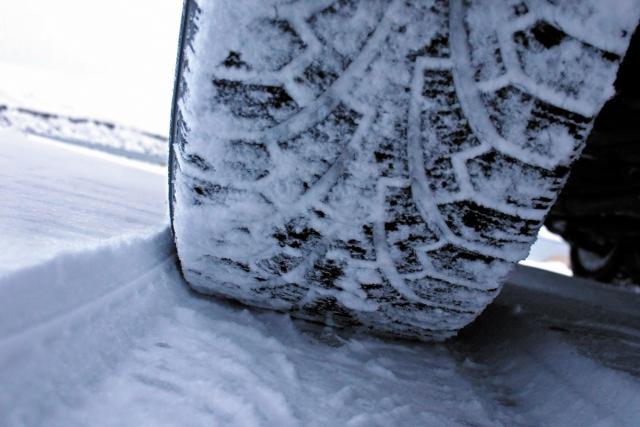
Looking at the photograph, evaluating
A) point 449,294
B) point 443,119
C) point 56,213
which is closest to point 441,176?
point 443,119

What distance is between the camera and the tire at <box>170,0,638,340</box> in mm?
393

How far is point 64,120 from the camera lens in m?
3.60

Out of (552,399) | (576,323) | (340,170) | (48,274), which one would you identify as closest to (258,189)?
(340,170)

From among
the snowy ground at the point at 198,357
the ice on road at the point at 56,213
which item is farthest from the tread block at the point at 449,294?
the ice on road at the point at 56,213

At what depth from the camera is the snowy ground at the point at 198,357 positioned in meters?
0.37

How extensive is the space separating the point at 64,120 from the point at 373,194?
389 centimetres

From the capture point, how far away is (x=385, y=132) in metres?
0.44

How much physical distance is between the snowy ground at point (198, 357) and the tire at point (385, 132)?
10 cm

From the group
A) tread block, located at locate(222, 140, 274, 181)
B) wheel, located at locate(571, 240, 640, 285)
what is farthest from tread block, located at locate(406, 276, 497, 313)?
wheel, located at locate(571, 240, 640, 285)

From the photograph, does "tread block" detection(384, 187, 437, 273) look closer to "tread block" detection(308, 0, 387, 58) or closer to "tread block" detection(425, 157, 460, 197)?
"tread block" detection(425, 157, 460, 197)

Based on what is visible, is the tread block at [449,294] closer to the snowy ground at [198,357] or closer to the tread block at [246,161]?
the snowy ground at [198,357]

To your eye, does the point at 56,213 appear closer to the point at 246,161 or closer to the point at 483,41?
the point at 246,161

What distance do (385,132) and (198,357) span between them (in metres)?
0.32

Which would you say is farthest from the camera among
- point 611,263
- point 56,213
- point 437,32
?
point 611,263
